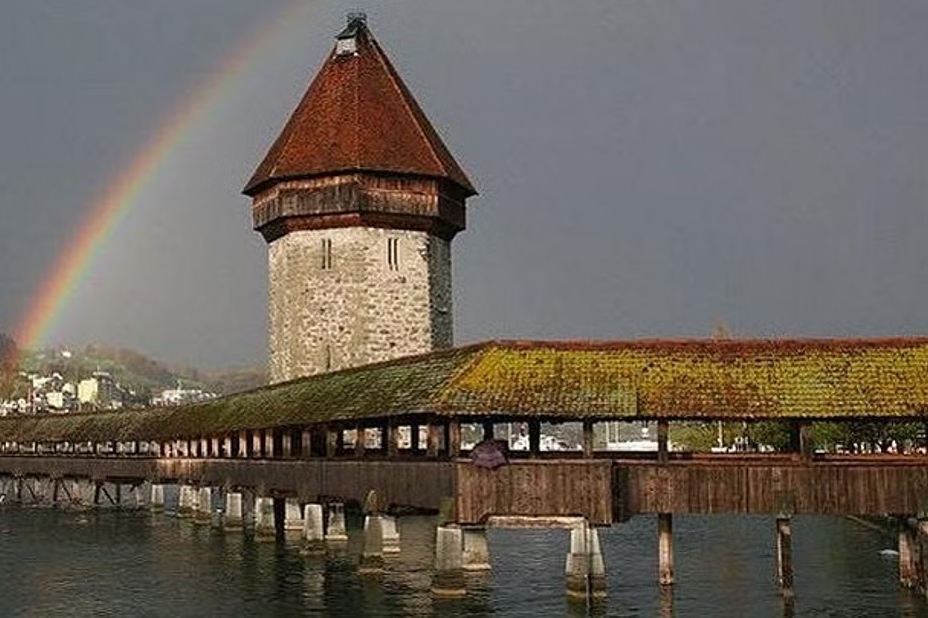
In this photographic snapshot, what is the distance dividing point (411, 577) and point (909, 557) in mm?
9317

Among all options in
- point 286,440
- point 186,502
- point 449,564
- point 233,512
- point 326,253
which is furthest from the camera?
point 186,502

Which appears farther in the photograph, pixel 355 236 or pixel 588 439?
Result: pixel 355 236

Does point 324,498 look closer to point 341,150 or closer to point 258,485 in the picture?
point 258,485

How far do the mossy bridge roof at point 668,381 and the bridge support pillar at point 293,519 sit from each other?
11.6 meters

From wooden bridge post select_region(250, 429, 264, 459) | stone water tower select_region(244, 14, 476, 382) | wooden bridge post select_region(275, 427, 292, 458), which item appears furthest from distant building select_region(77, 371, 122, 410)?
wooden bridge post select_region(275, 427, 292, 458)

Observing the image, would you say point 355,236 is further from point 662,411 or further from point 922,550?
point 922,550

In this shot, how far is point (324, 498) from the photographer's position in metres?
26.4

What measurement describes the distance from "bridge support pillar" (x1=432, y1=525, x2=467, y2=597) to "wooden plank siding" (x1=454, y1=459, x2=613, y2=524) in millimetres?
471

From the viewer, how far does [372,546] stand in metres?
24.6

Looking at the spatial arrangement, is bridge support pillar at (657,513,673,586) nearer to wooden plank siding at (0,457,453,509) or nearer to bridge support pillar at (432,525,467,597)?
bridge support pillar at (432,525,467,597)

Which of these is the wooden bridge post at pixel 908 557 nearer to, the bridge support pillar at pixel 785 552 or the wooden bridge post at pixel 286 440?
the bridge support pillar at pixel 785 552

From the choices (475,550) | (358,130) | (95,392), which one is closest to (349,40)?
(358,130)

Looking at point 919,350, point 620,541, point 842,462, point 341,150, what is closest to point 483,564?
point 842,462

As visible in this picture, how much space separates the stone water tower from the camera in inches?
1561
